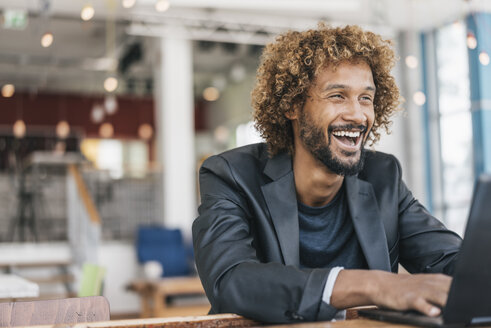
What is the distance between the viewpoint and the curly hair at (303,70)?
1.66 m

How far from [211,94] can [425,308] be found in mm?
14033

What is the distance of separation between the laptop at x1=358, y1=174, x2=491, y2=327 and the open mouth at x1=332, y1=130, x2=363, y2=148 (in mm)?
669

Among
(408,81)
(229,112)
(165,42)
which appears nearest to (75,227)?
(165,42)

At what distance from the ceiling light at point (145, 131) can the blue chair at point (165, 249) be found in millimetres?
7505

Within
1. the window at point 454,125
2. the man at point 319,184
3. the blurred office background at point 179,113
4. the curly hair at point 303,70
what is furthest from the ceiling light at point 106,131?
the man at point 319,184

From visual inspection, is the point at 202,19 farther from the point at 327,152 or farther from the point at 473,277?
the point at 473,277

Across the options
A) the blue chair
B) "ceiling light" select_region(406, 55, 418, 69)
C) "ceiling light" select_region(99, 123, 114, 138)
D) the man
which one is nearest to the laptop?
the man

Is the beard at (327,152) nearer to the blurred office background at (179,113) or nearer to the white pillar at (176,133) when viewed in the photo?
the blurred office background at (179,113)

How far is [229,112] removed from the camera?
14.4 meters

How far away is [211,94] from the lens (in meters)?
14.9

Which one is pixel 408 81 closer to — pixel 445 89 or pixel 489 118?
pixel 445 89

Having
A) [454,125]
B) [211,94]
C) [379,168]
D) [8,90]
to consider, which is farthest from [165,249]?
[211,94]

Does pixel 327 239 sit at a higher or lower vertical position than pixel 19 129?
lower

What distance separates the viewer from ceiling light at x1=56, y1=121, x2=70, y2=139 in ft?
46.1
